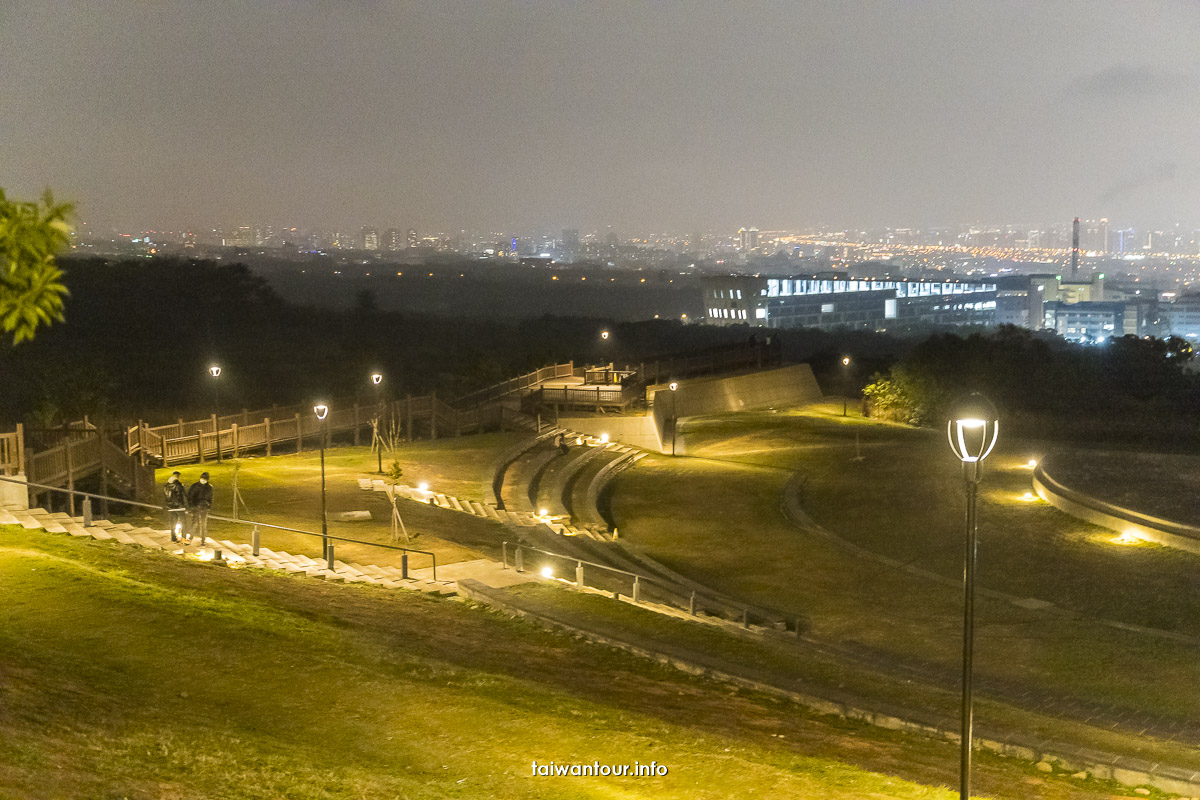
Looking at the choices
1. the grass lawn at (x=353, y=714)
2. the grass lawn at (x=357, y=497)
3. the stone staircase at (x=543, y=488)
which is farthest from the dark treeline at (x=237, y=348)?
the grass lawn at (x=353, y=714)

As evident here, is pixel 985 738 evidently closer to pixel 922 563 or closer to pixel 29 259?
pixel 29 259

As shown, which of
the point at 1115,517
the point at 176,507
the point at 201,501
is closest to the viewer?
the point at 176,507

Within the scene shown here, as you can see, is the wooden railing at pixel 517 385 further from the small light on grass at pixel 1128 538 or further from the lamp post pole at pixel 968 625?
the lamp post pole at pixel 968 625

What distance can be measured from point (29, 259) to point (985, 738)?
9.12m

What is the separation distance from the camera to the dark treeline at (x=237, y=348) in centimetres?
4134

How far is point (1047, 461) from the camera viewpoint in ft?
93.9

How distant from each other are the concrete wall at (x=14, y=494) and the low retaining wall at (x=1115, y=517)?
21286mm

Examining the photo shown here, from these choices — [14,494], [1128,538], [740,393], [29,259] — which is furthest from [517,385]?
[29,259]

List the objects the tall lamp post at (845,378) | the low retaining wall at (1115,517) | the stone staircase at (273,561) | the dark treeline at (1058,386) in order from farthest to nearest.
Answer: the tall lamp post at (845,378) < the dark treeline at (1058,386) < the low retaining wall at (1115,517) < the stone staircase at (273,561)

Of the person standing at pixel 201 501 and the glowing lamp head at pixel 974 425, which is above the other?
the glowing lamp head at pixel 974 425

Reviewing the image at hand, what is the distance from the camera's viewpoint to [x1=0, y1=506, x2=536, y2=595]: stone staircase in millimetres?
15633

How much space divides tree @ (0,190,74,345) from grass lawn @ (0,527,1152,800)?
2882 mm

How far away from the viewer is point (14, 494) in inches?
664

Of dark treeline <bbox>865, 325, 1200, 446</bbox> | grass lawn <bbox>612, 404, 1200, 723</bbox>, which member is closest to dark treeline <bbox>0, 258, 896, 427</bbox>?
dark treeline <bbox>865, 325, 1200, 446</bbox>
